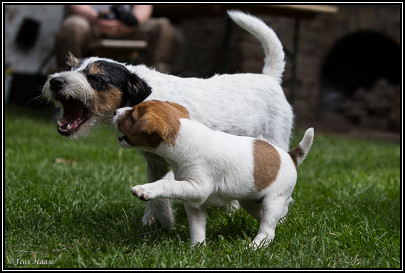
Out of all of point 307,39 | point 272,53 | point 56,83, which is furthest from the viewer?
point 307,39

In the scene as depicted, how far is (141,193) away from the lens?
2.03 metres

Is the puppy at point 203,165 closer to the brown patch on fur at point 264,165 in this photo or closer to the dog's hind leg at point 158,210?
the brown patch on fur at point 264,165

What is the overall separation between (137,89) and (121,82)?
3.6 inches

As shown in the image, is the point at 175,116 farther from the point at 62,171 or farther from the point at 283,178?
the point at 62,171

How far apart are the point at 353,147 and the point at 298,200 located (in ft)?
12.0

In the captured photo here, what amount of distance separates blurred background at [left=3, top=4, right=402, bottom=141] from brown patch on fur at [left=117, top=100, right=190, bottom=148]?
595 centimetres

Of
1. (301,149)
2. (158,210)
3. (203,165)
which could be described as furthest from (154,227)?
(301,149)

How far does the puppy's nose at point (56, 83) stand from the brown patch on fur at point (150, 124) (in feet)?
1.53

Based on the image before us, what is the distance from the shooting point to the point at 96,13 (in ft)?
20.4

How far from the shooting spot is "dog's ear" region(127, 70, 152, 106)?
→ 101 inches

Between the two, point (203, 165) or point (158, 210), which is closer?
point (203, 165)

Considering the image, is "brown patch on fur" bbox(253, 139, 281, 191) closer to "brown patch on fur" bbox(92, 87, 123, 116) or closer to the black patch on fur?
the black patch on fur

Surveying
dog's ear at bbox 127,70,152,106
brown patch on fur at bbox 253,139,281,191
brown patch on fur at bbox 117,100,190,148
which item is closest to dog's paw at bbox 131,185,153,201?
brown patch on fur at bbox 117,100,190,148

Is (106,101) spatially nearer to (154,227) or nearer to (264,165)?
(154,227)
